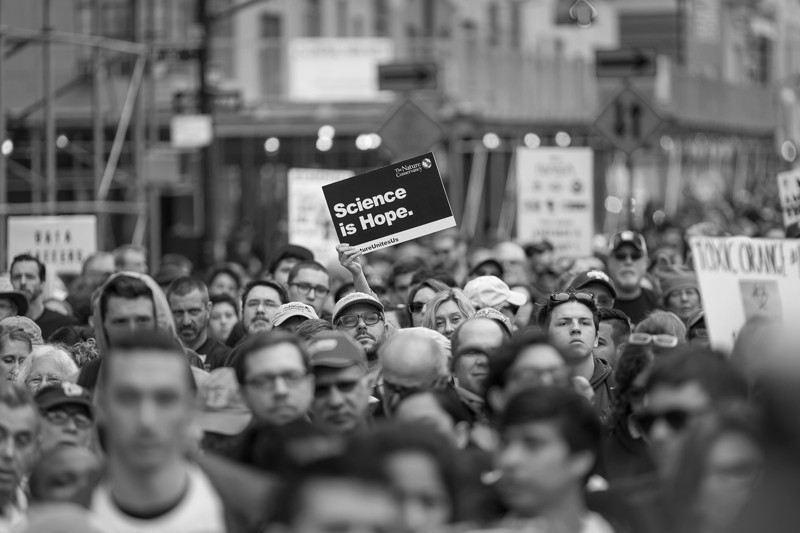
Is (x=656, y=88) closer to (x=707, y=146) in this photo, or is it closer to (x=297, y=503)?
(x=707, y=146)

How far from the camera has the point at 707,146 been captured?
5981 cm

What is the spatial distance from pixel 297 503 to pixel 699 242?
15.0ft

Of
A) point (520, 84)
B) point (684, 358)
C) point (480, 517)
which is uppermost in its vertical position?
point (520, 84)

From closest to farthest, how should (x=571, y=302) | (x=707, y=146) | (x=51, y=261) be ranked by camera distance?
(x=571, y=302)
(x=51, y=261)
(x=707, y=146)

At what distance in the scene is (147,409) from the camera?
17.6 ft

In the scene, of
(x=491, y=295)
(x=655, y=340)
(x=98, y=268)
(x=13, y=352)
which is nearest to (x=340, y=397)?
(x=655, y=340)

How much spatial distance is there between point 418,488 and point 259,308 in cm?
663

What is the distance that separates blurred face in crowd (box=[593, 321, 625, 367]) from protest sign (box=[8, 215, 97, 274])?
9032 mm

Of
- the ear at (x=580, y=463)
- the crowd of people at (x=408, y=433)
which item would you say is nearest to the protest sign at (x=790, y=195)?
the crowd of people at (x=408, y=433)

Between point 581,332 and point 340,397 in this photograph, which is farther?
point 581,332

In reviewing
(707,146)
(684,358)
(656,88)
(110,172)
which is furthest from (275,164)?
(684,358)

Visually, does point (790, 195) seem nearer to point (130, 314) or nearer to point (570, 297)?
point (570, 297)

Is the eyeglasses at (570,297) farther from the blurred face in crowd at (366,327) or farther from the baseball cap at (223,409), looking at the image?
the baseball cap at (223,409)

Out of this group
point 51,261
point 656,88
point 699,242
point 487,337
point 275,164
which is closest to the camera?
point 487,337
